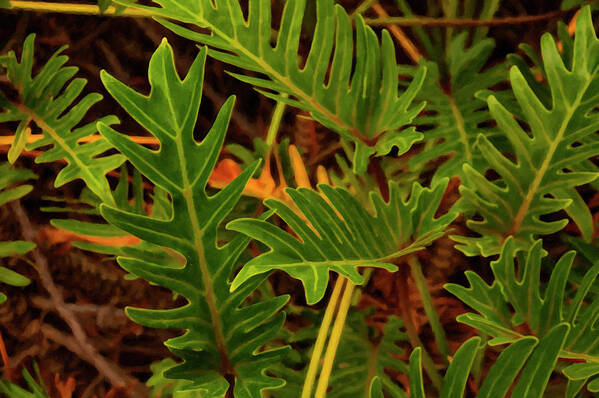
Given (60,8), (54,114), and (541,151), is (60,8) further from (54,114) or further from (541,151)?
(541,151)

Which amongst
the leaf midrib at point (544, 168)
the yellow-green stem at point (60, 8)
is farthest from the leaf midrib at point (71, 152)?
the leaf midrib at point (544, 168)

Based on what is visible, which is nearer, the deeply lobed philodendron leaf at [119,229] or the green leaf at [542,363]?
the green leaf at [542,363]

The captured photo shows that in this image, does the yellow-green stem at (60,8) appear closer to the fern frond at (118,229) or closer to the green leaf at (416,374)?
the fern frond at (118,229)

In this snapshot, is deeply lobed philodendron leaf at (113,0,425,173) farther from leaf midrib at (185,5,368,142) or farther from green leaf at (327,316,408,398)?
green leaf at (327,316,408,398)

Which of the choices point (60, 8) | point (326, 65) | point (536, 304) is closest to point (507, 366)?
point (536, 304)

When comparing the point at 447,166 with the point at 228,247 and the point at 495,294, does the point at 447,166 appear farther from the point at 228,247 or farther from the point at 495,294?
the point at 228,247

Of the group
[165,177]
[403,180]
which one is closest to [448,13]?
[403,180]

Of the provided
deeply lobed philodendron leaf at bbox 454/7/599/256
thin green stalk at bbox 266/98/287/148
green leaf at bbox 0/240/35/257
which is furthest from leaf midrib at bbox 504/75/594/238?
green leaf at bbox 0/240/35/257
